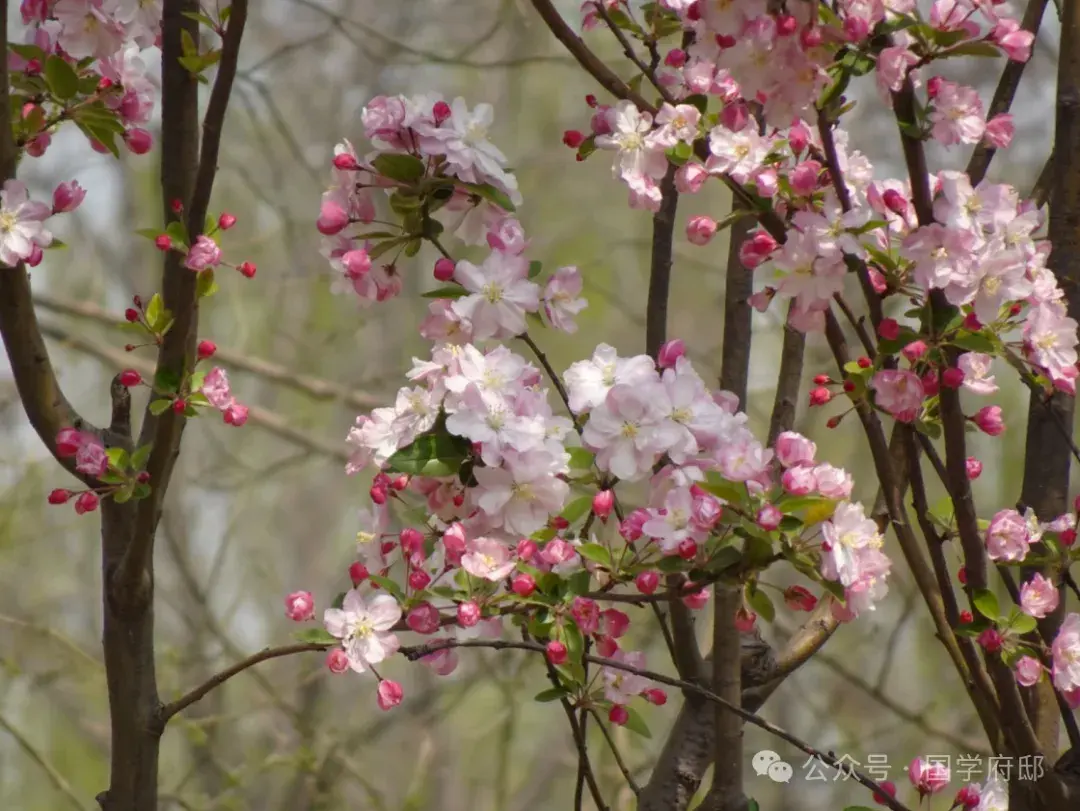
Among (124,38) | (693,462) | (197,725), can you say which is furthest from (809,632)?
(197,725)

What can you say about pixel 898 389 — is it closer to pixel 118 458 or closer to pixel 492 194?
pixel 492 194

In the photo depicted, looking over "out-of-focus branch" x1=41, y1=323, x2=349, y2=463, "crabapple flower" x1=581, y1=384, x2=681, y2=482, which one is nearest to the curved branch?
"crabapple flower" x1=581, y1=384, x2=681, y2=482

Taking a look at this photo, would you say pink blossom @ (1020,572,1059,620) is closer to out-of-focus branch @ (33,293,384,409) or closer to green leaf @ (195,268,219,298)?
green leaf @ (195,268,219,298)

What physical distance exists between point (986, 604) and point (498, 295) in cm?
37

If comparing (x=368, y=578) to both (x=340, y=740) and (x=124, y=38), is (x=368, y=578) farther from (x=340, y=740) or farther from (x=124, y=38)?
(x=340, y=740)

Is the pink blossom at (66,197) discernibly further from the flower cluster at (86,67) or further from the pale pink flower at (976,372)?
the pale pink flower at (976,372)

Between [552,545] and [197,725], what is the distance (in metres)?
1.67

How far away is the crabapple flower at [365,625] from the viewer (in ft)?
2.26

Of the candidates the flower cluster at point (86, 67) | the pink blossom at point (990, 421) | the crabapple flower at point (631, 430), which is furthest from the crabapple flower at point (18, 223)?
the pink blossom at point (990, 421)

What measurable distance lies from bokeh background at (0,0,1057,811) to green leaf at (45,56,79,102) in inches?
56.8

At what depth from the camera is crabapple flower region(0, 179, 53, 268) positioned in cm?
75

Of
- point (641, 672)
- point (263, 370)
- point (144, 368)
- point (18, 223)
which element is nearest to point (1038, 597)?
point (641, 672)

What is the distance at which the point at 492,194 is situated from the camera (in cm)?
75

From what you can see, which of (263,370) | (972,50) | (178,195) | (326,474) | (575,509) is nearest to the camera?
(972,50)
